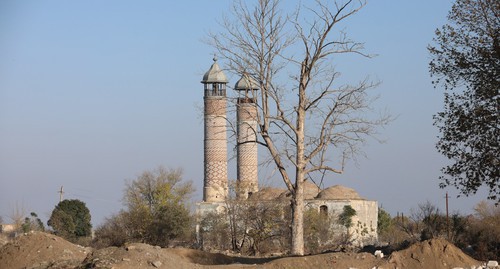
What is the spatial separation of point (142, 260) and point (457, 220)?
46.8 feet

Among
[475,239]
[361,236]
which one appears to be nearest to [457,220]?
[475,239]

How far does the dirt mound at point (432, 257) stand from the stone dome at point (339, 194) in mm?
31741

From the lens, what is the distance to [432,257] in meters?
13.9

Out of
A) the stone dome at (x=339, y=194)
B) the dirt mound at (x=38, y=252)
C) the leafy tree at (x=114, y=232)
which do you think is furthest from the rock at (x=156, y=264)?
the stone dome at (x=339, y=194)

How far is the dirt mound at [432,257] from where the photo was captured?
45.3ft

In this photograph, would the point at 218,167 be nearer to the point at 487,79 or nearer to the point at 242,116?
the point at 242,116

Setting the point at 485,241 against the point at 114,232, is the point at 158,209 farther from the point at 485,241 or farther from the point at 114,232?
the point at 485,241

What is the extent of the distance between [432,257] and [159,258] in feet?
14.6

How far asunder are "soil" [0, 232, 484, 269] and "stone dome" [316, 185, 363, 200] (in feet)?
104

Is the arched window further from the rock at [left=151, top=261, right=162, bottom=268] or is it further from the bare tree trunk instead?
the rock at [left=151, top=261, right=162, bottom=268]

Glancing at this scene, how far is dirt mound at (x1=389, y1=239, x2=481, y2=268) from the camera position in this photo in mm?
13820

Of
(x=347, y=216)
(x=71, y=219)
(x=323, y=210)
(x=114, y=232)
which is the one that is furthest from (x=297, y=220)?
(x=323, y=210)

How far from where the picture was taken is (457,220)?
2506 cm

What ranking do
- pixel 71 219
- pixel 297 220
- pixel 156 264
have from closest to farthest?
pixel 156 264 → pixel 297 220 → pixel 71 219
